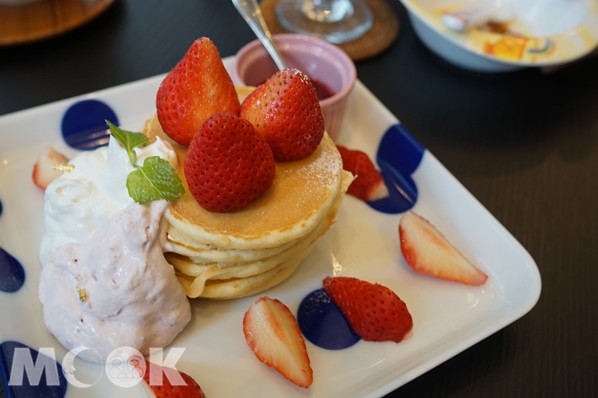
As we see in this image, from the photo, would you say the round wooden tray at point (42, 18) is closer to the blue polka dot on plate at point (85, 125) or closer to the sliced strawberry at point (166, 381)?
the blue polka dot on plate at point (85, 125)

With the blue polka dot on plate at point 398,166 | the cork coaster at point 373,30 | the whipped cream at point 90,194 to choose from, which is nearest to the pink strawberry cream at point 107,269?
the whipped cream at point 90,194

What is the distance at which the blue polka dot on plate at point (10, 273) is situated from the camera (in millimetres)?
1347

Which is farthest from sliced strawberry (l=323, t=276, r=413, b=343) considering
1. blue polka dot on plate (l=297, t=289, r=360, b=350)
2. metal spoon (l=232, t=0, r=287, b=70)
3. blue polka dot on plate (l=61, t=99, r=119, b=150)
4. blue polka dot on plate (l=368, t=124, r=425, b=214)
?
blue polka dot on plate (l=61, t=99, r=119, b=150)

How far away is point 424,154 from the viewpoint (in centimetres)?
172

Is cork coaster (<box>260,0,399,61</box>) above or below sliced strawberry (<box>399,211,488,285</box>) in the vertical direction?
above

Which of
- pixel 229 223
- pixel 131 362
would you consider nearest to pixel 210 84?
pixel 229 223

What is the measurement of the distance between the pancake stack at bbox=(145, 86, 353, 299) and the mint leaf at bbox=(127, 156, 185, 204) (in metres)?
0.05

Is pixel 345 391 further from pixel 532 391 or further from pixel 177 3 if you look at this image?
pixel 177 3

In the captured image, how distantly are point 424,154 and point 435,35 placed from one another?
72 centimetres

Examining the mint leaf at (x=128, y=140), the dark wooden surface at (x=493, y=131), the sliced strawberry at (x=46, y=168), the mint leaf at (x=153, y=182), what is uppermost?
the mint leaf at (x=128, y=140)

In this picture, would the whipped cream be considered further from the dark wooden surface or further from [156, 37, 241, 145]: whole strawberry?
the dark wooden surface

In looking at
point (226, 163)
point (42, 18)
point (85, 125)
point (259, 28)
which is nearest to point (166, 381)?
point (226, 163)

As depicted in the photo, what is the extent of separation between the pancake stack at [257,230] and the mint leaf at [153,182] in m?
0.05

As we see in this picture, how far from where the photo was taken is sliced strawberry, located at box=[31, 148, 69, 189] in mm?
1560
